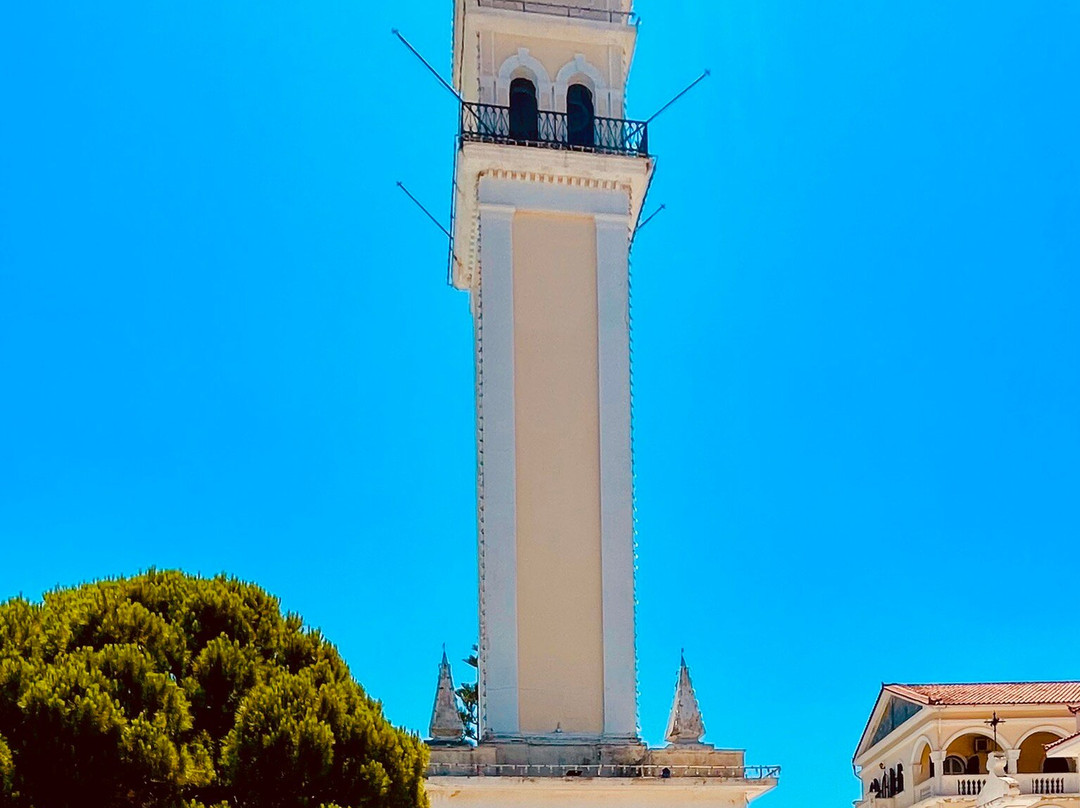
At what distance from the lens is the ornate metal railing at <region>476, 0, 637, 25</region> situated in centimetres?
2664

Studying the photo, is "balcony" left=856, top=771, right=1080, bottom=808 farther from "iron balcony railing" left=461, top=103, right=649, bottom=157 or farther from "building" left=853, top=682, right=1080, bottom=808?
"iron balcony railing" left=461, top=103, right=649, bottom=157

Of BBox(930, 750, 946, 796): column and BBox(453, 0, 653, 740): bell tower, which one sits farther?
BBox(930, 750, 946, 796): column

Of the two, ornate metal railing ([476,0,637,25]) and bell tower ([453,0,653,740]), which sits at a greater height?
ornate metal railing ([476,0,637,25])

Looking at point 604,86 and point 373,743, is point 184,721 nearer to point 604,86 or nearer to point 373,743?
point 373,743

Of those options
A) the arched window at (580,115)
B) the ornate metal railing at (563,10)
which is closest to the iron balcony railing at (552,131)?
the arched window at (580,115)

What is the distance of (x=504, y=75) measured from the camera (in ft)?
87.2

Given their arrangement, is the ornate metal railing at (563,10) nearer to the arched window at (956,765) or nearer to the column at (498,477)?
the column at (498,477)

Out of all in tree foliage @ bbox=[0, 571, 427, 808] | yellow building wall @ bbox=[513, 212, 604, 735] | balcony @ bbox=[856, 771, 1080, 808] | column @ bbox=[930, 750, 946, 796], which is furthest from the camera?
column @ bbox=[930, 750, 946, 796]

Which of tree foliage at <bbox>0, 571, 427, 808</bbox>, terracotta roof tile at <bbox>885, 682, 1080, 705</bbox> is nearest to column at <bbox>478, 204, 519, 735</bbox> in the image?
tree foliage at <bbox>0, 571, 427, 808</bbox>

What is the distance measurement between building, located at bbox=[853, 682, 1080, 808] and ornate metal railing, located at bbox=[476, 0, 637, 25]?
2256 centimetres

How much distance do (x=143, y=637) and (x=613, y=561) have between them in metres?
10.8

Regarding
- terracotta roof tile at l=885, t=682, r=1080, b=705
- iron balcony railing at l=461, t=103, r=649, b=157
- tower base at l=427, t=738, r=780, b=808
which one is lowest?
tower base at l=427, t=738, r=780, b=808

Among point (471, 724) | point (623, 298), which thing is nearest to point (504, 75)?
point (623, 298)

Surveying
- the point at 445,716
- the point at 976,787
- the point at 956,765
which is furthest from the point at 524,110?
the point at 956,765
